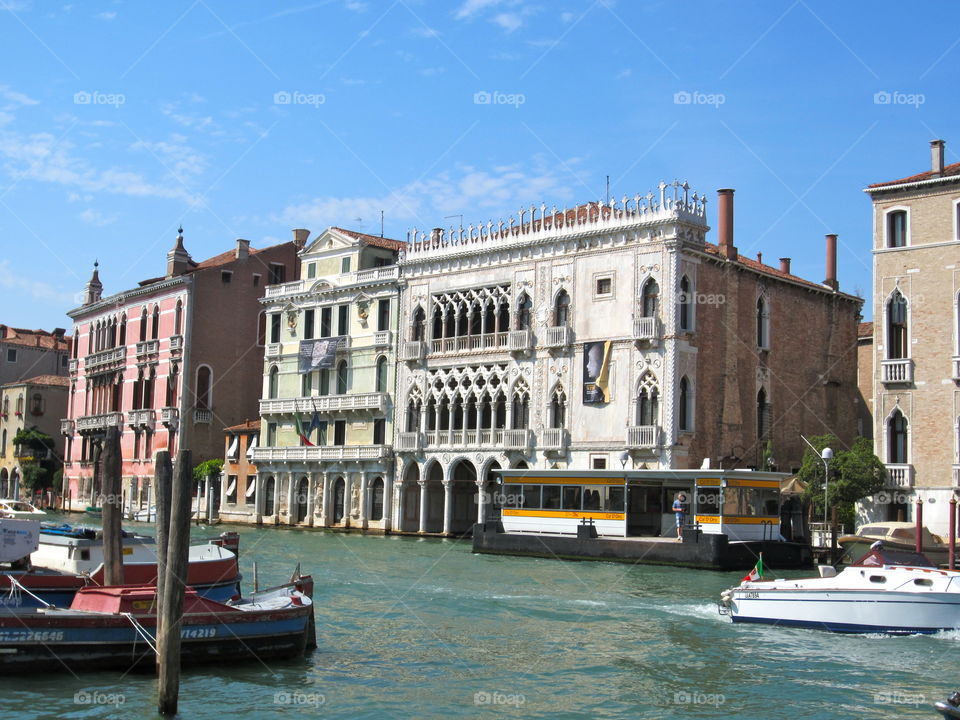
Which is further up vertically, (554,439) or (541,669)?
(554,439)

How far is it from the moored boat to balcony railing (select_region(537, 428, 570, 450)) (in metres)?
21.1

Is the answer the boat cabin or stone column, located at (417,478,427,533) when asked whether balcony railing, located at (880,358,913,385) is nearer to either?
the boat cabin

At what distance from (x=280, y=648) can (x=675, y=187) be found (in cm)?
2302

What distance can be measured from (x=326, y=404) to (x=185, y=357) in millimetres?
8816

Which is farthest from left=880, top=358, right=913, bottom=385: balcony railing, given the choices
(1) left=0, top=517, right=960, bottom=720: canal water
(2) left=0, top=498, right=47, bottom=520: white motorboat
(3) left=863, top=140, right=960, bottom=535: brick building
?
(2) left=0, top=498, right=47, bottom=520: white motorboat

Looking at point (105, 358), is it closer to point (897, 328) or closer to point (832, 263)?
point (832, 263)

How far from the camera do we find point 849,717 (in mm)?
13172

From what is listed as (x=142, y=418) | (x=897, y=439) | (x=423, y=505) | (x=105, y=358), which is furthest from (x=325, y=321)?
(x=897, y=439)

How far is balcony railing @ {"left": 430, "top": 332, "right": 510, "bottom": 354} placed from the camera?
39.5 metres

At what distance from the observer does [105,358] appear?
190ft

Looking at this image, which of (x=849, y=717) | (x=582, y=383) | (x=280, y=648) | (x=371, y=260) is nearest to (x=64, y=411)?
(x=371, y=260)

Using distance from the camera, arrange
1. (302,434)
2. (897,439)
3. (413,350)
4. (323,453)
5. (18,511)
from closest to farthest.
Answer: (897,439)
(18,511)
(413,350)
(302,434)
(323,453)

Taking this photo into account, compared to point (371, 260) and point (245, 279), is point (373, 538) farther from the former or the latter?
point (245, 279)

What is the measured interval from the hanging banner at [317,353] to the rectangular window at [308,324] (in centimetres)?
40
